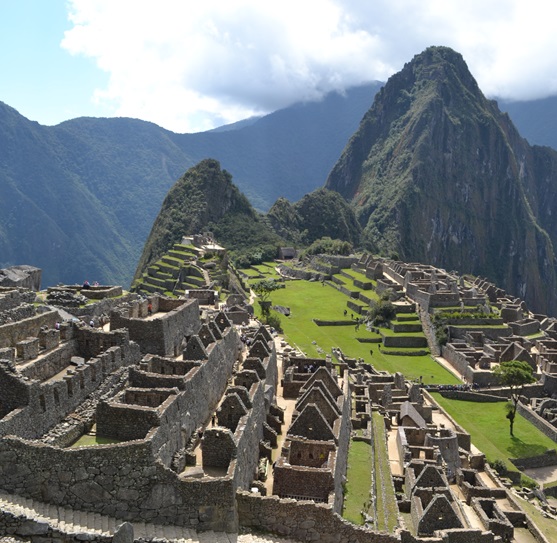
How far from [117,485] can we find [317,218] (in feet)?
527

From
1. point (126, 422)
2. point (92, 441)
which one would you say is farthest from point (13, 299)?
point (126, 422)

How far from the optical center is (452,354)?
6294 centimetres

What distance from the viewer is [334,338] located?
63.7 metres

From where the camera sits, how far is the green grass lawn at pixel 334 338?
2235 inches

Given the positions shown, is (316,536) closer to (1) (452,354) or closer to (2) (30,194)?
(1) (452,354)

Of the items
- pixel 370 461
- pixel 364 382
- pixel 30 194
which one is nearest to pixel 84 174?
pixel 30 194

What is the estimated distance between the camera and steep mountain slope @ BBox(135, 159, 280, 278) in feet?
402

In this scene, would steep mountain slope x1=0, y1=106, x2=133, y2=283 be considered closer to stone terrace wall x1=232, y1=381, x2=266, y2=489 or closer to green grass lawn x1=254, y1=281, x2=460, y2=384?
green grass lawn x1=254, y1=281, x2=460, y2=384

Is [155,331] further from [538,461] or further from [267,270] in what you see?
[267,270]

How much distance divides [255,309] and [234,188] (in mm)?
82311

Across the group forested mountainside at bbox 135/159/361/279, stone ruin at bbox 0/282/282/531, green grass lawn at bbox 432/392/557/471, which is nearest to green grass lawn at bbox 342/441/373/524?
stone ruin at bbox 0/282/282/531

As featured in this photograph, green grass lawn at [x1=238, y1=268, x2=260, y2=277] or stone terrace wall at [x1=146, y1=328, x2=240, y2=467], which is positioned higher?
stone terrace wall at [x1=146, y1=328, x2=240, y2=467]

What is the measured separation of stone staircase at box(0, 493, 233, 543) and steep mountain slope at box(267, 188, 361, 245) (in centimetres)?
14130

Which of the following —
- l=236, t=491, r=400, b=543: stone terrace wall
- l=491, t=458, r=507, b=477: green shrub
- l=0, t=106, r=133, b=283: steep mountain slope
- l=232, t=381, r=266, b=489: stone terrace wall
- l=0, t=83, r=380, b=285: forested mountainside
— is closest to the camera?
l=236, t=491, r=400, b=543: stone terrace wall
